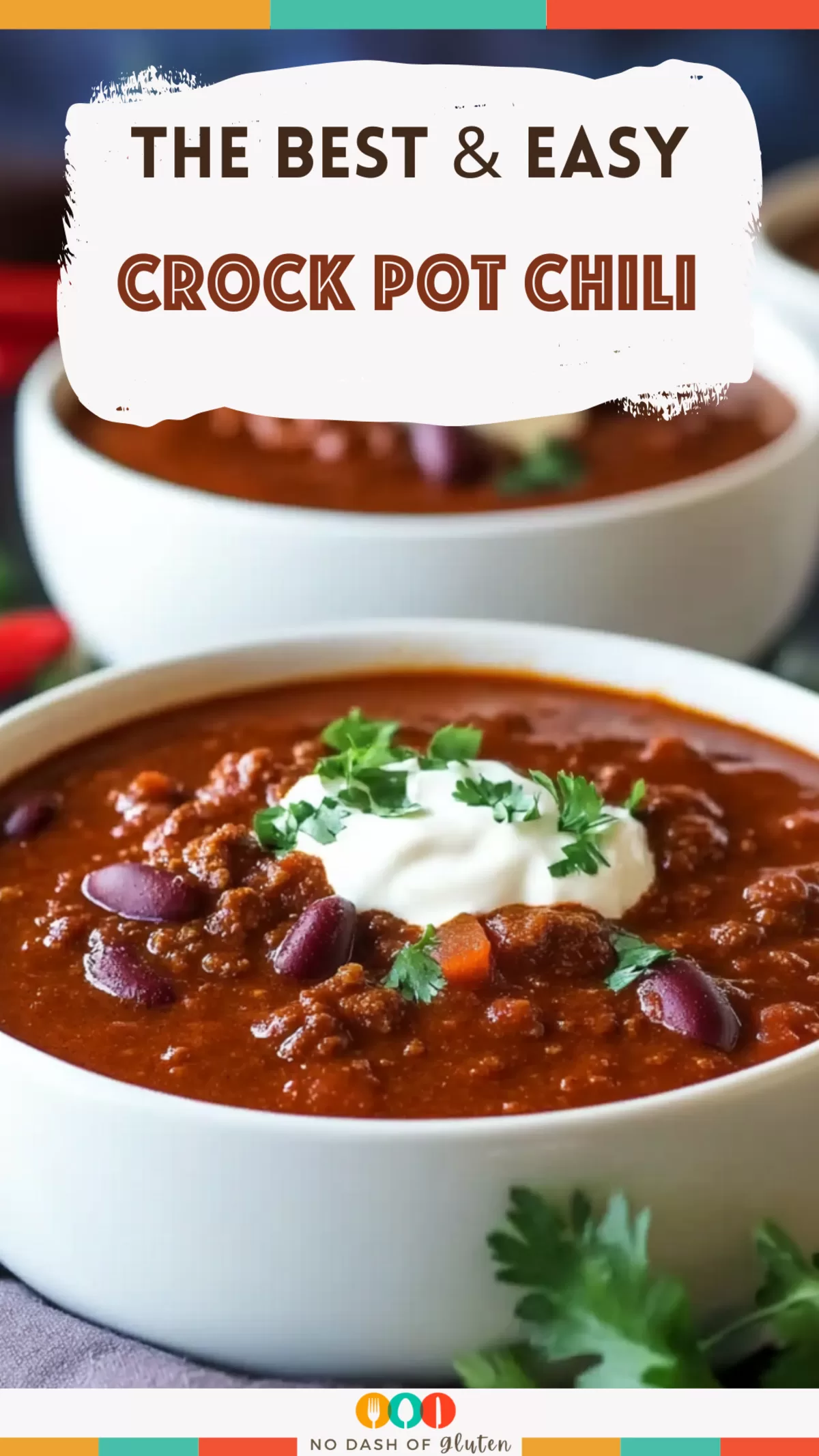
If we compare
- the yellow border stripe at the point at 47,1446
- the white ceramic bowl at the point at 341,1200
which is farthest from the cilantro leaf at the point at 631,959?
the yellow border stripe at the point at 47,1446

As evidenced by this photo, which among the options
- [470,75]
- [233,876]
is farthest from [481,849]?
[470,75]

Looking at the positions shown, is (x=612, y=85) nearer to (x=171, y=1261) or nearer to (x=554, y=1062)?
(x=554, y=1062)

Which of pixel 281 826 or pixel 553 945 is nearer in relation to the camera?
pixel 553 945

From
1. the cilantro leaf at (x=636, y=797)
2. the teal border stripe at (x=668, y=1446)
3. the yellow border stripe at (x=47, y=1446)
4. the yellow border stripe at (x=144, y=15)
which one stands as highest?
the yellow border stripe at (x=144, y=15)

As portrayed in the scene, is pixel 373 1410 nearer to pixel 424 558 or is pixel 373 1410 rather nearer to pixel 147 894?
pixel 147 894

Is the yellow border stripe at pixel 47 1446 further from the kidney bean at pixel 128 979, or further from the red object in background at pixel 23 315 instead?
the red object in background at pixel 23 315

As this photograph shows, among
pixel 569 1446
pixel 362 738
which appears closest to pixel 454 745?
pixel 362 738
